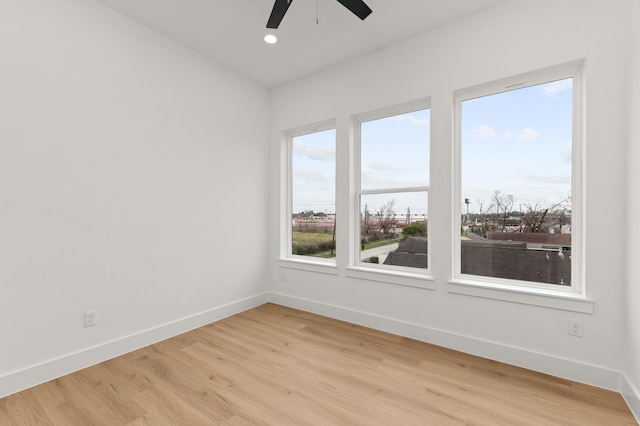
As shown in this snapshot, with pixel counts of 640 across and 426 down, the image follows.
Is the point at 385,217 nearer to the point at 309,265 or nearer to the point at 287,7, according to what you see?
the point at 309,265

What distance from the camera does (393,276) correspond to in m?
3.04

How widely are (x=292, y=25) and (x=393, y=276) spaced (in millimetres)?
2636

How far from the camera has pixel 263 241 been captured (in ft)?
13.3

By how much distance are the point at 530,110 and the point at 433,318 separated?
2.03 meters

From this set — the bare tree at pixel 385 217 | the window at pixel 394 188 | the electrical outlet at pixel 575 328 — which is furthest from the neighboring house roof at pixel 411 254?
the electrical outlet at pixel 575 328

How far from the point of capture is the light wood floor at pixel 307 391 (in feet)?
5.89

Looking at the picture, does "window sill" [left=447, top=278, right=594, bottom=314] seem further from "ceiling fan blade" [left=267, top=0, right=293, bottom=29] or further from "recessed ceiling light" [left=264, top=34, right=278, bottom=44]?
"recessed ceiling light" [left=264, top=34, right=278, bottom=44]

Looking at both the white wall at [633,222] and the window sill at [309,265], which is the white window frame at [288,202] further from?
the white wall at [633,222]

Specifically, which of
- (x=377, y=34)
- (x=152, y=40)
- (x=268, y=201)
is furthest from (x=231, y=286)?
(x=377, y=34)

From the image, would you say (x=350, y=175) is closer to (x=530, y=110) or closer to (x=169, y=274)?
(x=530, y=110)

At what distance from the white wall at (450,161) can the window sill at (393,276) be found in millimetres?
60

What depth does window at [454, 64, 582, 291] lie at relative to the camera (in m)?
2.36

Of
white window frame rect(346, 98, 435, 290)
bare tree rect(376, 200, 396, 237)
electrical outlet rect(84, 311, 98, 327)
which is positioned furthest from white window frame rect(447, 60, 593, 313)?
electrical outlet rect(84, 311, 98, 327)

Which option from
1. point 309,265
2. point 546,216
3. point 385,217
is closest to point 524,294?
point 546,216
